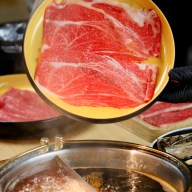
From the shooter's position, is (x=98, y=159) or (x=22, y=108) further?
(x=22, y=108)

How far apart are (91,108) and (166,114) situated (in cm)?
66

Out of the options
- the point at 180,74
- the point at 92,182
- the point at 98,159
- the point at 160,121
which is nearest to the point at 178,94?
the point at 180,74

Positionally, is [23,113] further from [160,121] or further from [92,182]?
[92,182]

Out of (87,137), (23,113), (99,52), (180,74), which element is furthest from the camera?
(23,113)

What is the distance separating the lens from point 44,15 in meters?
1.85

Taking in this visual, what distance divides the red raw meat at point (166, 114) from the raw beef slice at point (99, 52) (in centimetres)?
43

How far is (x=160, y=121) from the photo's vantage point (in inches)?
90.1

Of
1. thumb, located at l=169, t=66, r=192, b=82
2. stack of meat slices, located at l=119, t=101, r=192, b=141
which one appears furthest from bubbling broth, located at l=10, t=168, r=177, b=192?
stack of meat slices, located at l=119, t=101, r=192, b=141

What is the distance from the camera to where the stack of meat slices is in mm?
2223

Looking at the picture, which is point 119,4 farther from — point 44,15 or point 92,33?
point 44,15

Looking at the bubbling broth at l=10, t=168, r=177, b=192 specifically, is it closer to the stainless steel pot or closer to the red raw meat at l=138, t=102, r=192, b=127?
the stainless steel pot

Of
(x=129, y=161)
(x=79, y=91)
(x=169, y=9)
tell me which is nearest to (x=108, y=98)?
(x=79, y=91)

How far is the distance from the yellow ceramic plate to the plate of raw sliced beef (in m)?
0.35

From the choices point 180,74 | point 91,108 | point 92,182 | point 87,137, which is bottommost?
point 87,137
